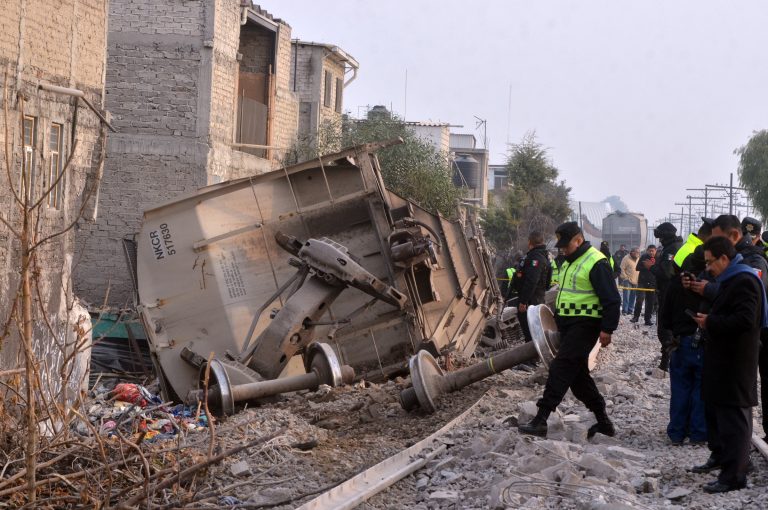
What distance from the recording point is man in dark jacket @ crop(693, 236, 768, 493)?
716cm

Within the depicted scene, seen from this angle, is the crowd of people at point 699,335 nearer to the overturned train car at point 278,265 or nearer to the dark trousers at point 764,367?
the dark trousers at point 764,367

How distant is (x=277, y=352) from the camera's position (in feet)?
36.7

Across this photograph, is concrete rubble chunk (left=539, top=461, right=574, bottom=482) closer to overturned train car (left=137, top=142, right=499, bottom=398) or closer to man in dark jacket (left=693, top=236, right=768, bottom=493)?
man in dark jacket (left=693, top=236, right=768, bottom=493)

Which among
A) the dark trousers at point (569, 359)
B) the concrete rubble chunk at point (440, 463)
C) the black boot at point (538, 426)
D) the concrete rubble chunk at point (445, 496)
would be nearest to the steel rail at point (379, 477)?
the concrete rubble chunk at point (440, 463)

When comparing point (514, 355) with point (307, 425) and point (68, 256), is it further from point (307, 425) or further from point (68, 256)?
point (68, 256)

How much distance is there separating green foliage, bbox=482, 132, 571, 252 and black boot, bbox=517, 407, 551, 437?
4276 cm

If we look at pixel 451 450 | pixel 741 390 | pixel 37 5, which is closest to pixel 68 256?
pixel 37 5

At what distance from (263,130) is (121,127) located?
5081mm

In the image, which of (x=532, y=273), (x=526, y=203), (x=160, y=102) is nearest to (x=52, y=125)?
(x=532, y=273)

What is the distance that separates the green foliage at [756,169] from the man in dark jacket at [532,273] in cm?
4307

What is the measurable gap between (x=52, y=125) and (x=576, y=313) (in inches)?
310

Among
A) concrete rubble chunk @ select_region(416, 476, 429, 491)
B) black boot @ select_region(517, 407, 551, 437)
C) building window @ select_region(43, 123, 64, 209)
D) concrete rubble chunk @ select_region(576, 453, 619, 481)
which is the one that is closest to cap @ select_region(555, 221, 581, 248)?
black boot @ select_region(517, 407, 551, 437)

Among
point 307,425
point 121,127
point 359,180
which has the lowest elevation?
point 307,425

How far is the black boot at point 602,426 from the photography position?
9148 mm
